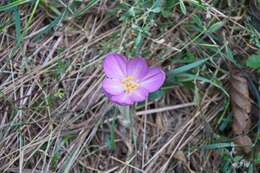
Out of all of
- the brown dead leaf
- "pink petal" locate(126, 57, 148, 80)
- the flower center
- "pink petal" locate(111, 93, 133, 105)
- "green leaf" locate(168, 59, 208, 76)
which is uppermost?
"pink petal" locate(126, 57, 148, 80)

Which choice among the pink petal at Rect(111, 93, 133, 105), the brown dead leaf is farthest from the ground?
the pink petal at Rect(111, 93, 133, 105)

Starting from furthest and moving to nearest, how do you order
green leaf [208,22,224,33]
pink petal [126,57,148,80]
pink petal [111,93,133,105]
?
green leaf [208,22,224,33]
pink petal [126,57,148,80]
pink petal [111,93,133,105]

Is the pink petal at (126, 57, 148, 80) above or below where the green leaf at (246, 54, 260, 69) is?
above

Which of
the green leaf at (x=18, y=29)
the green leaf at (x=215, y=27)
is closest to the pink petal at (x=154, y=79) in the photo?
the green leaf at (x=215, y=27)

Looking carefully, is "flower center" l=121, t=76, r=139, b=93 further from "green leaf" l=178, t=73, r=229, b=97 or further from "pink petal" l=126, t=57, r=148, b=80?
"green leaf" l=178, t=73, r=229, b=97

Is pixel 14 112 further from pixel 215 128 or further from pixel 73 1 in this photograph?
pixel 215 128

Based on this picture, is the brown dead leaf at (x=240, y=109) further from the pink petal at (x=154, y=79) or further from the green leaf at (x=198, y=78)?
the pink petal at (x=154, y=79)

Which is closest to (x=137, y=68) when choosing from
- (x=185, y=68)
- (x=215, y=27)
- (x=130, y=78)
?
(x=130, y=78)

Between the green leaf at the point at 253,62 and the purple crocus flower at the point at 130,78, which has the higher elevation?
the purple crocus flower at the point at 130,78
